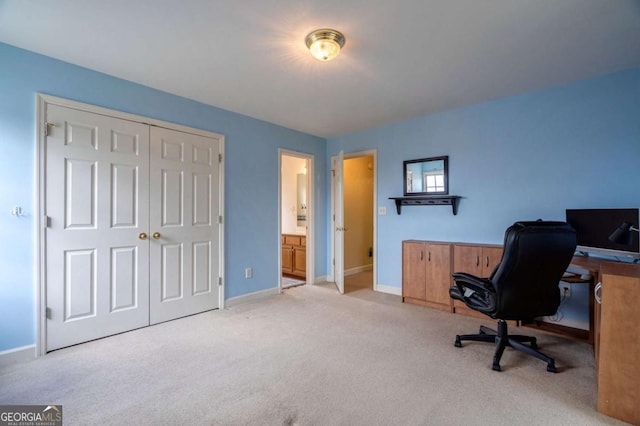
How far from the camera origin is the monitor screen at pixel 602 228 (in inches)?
90.7

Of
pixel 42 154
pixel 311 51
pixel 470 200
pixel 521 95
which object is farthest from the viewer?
pixel 470 200

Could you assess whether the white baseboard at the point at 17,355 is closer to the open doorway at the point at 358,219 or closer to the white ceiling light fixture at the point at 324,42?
the white ceiling light fixture at the point at 324,42

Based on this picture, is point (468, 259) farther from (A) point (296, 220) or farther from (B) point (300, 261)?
(A) point (296, 220)

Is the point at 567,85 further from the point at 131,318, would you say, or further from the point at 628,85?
the point at 131,318

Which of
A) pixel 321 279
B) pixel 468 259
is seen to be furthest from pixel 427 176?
pixel 321 279

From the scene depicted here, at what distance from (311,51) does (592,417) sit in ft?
9.58

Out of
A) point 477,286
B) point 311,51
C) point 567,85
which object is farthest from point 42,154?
point 567,85

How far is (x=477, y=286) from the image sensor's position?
231 centimetres

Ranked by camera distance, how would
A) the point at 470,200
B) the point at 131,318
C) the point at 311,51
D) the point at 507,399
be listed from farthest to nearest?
the point at 470,200 → the point at 131,318 → the point at 311,51 → the point at 507,399

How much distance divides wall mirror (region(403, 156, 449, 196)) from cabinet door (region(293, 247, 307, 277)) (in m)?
2.06

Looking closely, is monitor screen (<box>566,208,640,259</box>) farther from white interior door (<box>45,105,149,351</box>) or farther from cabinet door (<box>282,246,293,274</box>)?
white interior door (<box>45,105,149,351</box>)

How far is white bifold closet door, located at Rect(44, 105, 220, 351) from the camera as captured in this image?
2508mm

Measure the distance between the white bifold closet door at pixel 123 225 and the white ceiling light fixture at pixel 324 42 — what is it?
1.86 meters

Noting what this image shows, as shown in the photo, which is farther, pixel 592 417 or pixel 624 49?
pixel 624 49
